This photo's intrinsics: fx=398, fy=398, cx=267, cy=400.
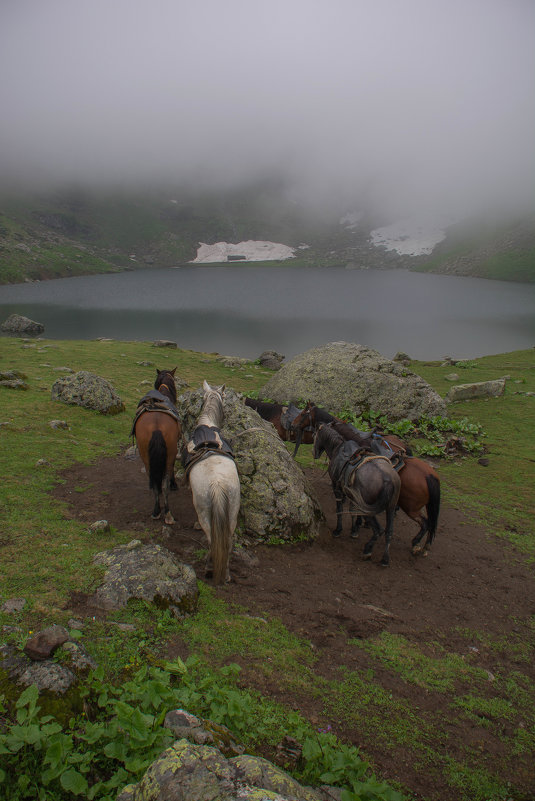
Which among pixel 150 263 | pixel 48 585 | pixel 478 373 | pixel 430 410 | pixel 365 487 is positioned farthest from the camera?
pixel 150 263

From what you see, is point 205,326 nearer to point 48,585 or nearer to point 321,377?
point 321,377

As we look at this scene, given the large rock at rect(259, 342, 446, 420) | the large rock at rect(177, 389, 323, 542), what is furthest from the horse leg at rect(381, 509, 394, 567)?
the large rock at rect(259, 342, 446, 420)

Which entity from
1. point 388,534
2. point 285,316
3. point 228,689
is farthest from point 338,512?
point 285,316

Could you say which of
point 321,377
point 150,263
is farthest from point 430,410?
point 150,263

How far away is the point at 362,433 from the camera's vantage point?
31.5 ft

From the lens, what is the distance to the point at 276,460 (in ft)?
29.0

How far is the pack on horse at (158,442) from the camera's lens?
8219 millimetres

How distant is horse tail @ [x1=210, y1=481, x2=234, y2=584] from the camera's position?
6469mm

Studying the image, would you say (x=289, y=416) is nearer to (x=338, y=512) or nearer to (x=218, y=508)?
(x=338, y=512)

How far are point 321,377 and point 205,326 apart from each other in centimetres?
4310

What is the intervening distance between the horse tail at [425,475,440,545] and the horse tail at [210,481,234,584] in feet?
14.7

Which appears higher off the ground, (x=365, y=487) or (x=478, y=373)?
(x=478, y=373)

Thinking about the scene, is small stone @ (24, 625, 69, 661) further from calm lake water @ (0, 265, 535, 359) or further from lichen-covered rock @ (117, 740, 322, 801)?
calm lake water @ (0, 265, 535, 359)

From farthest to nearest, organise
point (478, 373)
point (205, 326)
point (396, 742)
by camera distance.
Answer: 1. point (205, 326)
2. point (478, 373)
3. point (396, 742)
